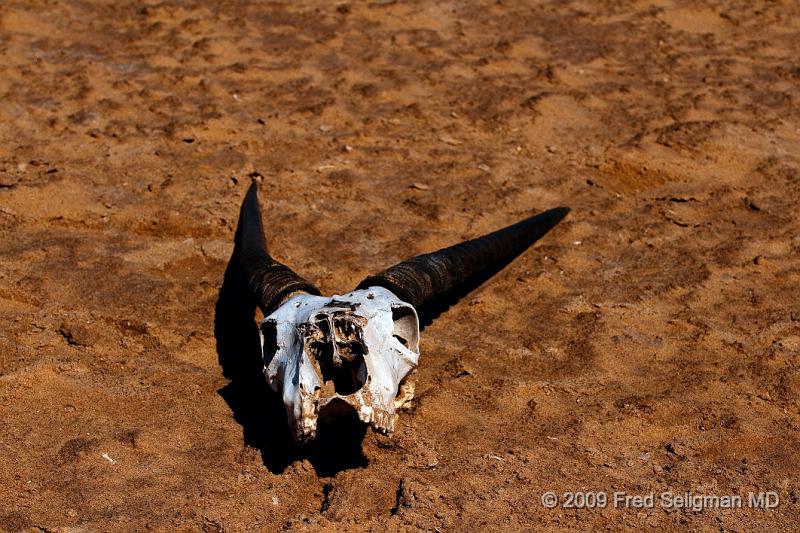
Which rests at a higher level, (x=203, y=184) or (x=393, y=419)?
(x=393, y=419)

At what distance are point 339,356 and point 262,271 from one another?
3.19 ft

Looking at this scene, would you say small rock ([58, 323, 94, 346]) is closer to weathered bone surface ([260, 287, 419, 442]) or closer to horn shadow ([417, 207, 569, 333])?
weathered bone surface ([260, 287, 419, 442])

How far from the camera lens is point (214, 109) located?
7.38 m

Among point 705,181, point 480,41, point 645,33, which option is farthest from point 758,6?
point 705,181

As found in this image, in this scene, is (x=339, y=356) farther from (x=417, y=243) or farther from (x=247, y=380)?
(x=417, y=243)

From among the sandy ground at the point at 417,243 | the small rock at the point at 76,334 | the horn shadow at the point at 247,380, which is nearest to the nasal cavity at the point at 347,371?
the sandy ground at the point at 417,243

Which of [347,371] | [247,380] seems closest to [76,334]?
[247,380]

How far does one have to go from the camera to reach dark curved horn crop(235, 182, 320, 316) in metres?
4.60

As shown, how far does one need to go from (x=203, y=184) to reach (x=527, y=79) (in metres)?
2.93

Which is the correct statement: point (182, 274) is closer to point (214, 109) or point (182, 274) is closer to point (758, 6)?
point (214, 109)

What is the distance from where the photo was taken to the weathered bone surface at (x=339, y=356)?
154 inches
